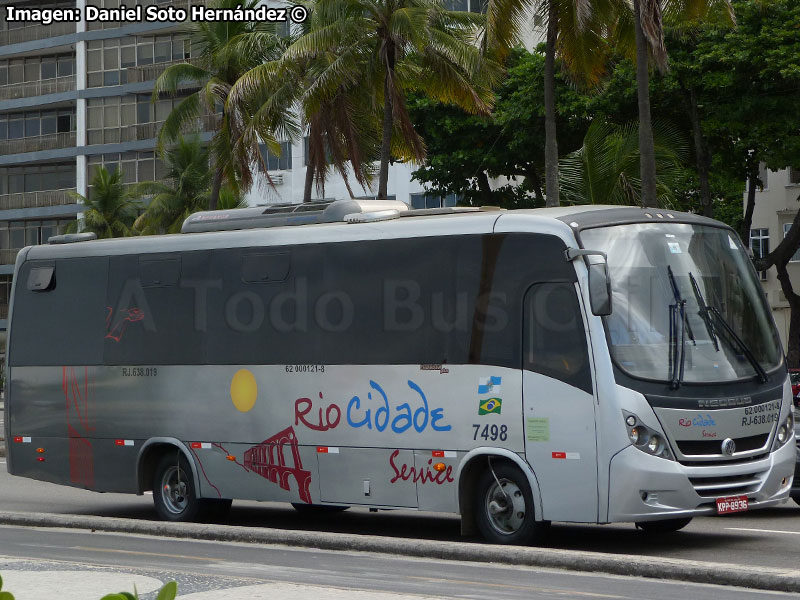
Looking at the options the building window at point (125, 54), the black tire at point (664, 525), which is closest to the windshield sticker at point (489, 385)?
the black tire at point (664, 525)

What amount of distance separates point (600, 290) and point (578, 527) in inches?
153

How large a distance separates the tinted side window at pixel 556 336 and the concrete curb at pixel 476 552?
62.1 inches

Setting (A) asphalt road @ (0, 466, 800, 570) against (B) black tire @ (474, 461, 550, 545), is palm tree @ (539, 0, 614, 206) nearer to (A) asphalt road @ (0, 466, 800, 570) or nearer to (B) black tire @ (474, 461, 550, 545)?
(A) asphalt road @ (0, 466, 800, 570)

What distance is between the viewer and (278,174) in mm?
60188

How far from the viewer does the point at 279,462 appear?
45.1ft

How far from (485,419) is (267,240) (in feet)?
11.5

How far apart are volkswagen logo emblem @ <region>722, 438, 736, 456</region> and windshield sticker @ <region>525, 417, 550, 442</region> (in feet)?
4.96

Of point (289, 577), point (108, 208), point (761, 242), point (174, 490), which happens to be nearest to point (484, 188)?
point (761, 242)

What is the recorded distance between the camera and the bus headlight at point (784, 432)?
1212 centimetres

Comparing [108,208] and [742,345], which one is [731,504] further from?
[108,208]

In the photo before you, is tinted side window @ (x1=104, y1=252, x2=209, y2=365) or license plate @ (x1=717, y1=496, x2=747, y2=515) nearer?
license plate @ (x1=717, y1=496, x2=747, y2=515)

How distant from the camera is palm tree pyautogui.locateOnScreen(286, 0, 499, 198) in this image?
89.1 ft

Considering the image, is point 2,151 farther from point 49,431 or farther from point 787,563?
point 787,563

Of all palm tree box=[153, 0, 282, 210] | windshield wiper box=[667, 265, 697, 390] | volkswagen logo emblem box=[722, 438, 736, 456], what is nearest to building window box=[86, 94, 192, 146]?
palm tree box=[153, 0, 282, 210]
